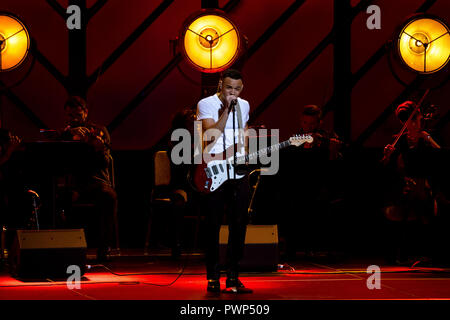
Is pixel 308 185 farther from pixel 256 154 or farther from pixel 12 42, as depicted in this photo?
pixel 12 42

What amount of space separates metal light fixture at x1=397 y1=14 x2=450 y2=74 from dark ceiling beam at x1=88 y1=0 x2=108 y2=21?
343 centimetres

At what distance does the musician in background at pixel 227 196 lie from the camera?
4891 millimetres

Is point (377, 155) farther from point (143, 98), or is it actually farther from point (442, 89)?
point (143, 98)

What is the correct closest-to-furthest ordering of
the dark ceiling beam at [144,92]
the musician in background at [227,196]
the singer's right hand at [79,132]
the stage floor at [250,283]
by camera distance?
the stage floor at [250,283], the musician in background at [227,196], the singer's right hand at [79,132], the dark ceiling beam at [144,92]

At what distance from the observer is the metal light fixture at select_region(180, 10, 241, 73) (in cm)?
707

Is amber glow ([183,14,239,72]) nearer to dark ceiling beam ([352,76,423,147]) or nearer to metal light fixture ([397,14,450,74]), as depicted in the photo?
metal light fixture ([397,14,450,74])

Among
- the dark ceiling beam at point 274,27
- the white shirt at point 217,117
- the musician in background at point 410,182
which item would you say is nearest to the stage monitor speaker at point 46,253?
the white shirt at point 217,117

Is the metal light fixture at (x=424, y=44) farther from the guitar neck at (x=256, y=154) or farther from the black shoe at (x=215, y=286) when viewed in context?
the black shoe at (x=215, y=286)

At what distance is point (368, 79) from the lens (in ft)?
28.2

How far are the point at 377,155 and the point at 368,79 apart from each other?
971mm

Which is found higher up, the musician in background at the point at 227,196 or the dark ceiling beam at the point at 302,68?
the dark ceiling beam at the point at 302,68

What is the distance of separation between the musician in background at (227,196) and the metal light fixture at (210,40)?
2.21m

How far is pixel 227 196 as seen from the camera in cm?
496

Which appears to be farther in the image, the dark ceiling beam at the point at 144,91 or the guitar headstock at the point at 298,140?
the dark ceiling beam at the point at 144,91
